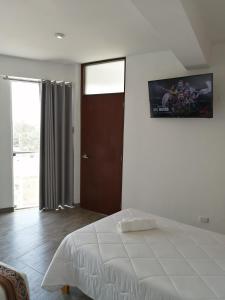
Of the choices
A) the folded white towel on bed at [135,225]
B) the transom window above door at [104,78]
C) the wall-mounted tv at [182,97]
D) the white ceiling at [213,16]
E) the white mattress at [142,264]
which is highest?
the white ceiling at [213,16]

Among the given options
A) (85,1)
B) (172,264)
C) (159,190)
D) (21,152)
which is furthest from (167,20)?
(21,152)

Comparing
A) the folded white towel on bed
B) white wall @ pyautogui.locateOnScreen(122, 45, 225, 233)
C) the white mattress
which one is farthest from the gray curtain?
the folded white towel on bed

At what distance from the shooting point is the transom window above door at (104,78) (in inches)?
153

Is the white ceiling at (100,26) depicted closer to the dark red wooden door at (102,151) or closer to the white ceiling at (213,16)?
the white ceiling at (213,16)

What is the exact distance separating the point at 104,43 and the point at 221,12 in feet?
4.61

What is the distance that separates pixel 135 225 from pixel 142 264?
Answer: 21.4 inches

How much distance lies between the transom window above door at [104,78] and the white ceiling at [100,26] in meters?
0.30

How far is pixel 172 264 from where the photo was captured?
5.74 feet

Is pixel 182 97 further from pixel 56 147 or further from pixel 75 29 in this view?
pixel 56 147

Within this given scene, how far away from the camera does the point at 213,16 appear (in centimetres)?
233

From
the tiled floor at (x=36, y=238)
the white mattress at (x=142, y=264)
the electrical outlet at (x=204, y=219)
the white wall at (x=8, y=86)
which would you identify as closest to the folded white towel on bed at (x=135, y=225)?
the white mattress at (x=142, y=264)

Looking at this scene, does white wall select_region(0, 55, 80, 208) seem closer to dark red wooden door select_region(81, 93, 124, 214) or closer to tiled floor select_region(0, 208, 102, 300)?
dark red wooden door select_region(81, 93, 124, 214)

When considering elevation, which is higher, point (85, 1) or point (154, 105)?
point (85, 1)

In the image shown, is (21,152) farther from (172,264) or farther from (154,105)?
(172,264)
